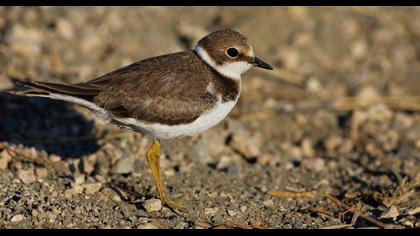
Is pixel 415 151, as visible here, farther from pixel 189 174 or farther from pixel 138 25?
pixel 138 25

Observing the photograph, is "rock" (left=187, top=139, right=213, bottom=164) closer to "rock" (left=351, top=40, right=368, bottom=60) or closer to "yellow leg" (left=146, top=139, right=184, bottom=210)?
"yellow leg" (left=146, top=139, right=184, bottom=210)

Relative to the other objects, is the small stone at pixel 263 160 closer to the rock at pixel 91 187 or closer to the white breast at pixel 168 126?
the white breast at pixel 168 126

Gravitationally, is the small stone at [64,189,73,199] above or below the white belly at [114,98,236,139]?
below

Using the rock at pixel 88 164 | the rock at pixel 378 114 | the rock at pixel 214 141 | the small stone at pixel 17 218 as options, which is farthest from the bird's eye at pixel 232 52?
the rock at pixel 378 114

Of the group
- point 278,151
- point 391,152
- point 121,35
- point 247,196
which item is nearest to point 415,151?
point 391,152

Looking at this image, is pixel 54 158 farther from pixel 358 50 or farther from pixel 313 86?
pixel 358 50

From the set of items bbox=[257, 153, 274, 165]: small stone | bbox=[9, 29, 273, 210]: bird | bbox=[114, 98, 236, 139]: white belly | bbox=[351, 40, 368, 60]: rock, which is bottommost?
bbox=[257, 153, 274, 165]: small stone

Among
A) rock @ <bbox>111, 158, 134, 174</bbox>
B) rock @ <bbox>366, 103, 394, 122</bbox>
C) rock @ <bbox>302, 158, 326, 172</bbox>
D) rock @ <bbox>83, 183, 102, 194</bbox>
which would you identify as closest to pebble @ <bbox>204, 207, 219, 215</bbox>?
rock @ <bbox>83, 183, 102, 194</bbox>
